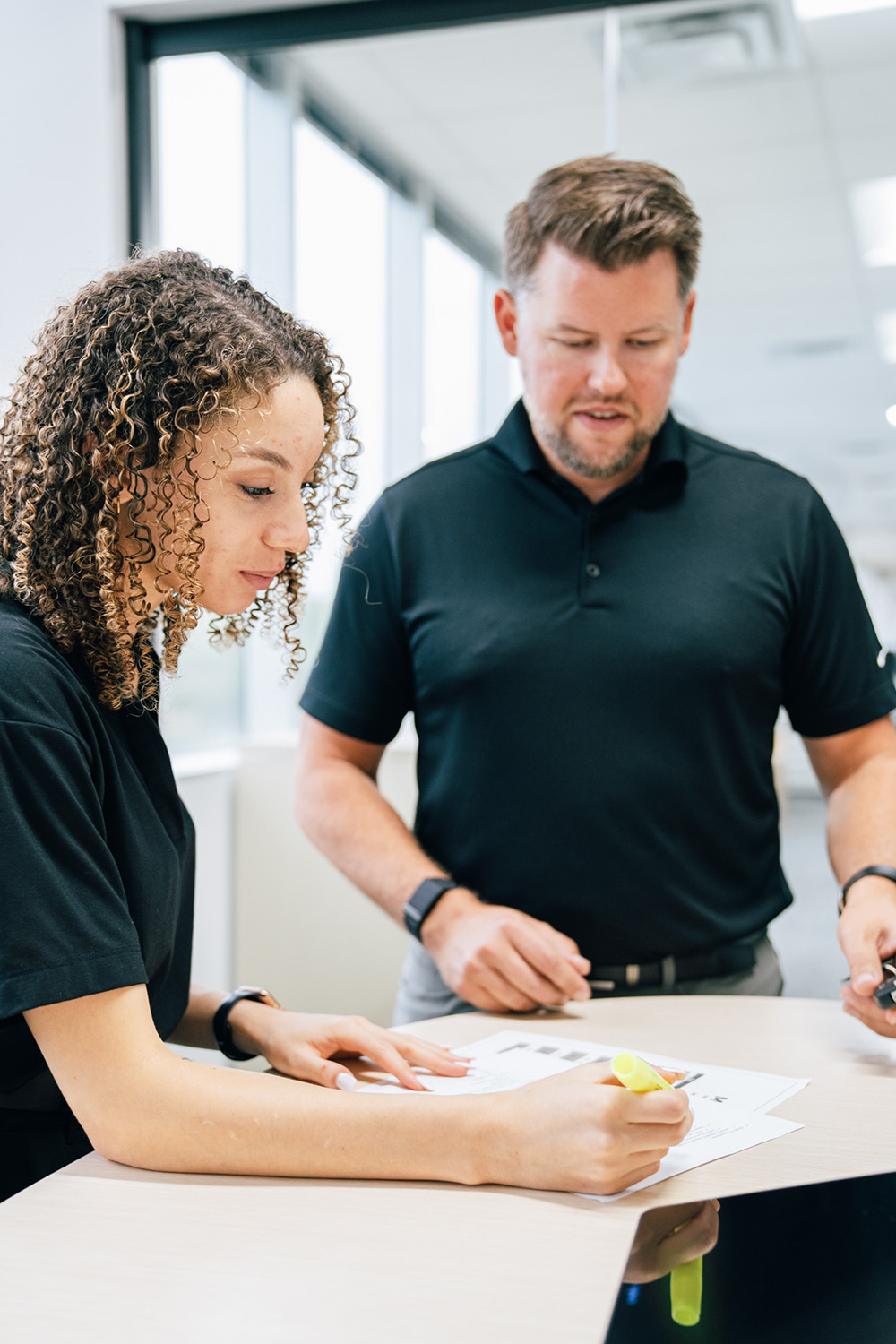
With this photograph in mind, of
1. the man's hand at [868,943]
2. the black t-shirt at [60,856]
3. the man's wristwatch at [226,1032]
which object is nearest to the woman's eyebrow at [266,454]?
the black t-shirt at [60,856]

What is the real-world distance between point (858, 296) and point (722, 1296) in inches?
82.4

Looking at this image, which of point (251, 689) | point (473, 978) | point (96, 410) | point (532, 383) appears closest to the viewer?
point (96, 410)

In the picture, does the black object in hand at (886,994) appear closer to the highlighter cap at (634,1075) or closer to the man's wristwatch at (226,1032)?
the highlighter cap at (634,1075)

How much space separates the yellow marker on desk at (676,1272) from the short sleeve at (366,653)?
88 centimetres

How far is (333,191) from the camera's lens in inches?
135

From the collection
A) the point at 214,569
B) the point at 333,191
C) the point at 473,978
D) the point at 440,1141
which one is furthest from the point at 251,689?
the point at 440,1141

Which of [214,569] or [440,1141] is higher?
[214,569]

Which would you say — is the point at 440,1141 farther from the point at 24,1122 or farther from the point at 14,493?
the point at 14,493

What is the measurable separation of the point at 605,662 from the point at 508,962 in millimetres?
435

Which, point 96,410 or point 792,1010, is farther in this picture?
point 792,1010

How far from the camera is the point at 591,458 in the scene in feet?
5.23

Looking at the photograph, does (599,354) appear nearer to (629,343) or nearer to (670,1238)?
(629,343)

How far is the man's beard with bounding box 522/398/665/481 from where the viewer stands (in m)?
1.59

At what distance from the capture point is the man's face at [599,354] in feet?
5.01
